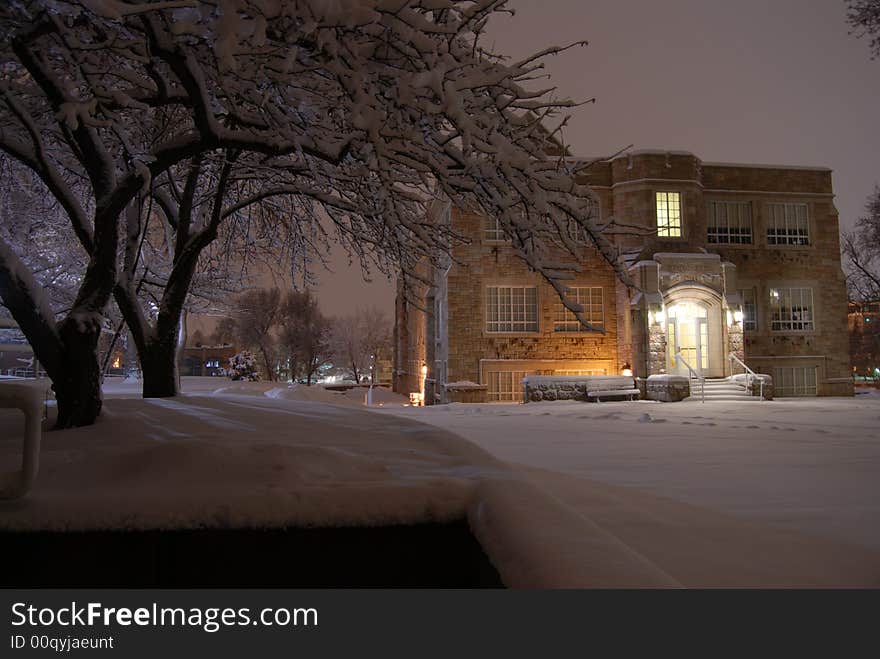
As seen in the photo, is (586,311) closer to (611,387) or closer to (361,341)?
(611,387)

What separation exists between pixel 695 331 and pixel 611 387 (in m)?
4.44

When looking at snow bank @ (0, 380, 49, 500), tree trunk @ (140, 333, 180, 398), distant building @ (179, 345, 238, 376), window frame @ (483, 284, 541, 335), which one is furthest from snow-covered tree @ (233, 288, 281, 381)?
→ snow bank @ (0, 380, 49, 500)

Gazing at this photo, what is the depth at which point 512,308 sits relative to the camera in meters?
20.6

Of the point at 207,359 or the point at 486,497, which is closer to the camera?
the point at 486,497

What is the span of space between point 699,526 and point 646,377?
16995 mm

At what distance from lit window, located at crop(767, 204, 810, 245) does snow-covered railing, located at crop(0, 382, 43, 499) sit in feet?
87.1

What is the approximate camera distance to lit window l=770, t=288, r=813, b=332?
22609mm

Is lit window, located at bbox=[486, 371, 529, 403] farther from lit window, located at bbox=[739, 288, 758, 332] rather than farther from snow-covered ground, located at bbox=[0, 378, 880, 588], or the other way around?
snow-covered ground, located at bbox=[0, 378, 880, 588]

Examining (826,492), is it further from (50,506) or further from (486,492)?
(50,506)

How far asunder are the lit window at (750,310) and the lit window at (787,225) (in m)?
2.46

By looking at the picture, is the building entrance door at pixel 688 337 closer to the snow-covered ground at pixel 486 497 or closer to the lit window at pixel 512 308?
the lit window at pixel 512 308

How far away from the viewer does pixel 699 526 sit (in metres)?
2.90

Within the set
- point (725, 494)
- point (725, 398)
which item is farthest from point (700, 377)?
point (725, 494)

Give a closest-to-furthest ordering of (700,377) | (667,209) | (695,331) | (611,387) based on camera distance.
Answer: (700,377)
(611,387)
(695,331)
(667,209)
